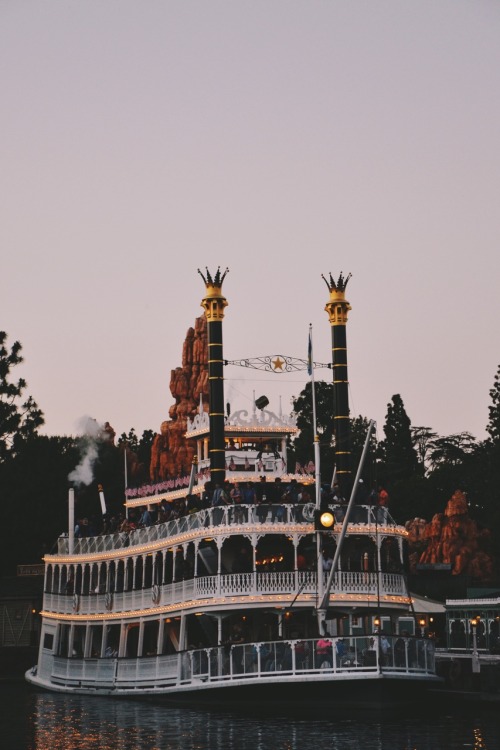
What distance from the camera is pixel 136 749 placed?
29.4 metres

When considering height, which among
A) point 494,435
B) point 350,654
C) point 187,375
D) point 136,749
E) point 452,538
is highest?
point 187,375

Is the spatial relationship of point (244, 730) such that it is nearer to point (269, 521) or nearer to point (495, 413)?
point (269, 521)

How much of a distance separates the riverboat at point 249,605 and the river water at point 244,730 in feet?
2.13

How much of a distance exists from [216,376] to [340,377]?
15.1 feet

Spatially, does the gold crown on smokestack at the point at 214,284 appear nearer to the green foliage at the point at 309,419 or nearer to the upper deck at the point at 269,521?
the upper deck at the point at 269,521

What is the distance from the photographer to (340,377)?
160 feet

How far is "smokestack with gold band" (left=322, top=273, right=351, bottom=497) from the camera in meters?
47.7

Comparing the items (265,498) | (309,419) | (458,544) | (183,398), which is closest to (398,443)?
(309,419)

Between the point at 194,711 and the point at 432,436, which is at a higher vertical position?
the point at 432,436

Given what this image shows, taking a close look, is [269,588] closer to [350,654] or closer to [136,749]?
[350,654]

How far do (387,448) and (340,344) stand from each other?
56417 mm

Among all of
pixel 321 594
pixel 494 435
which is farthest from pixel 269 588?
pixel 494 435

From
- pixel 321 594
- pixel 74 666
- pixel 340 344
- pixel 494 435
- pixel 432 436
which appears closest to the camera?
pixel 321 594

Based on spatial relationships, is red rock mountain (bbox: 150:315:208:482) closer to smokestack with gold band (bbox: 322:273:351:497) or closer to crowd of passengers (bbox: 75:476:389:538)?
smokestack with gold band (bbox: 322:273:351:497)
